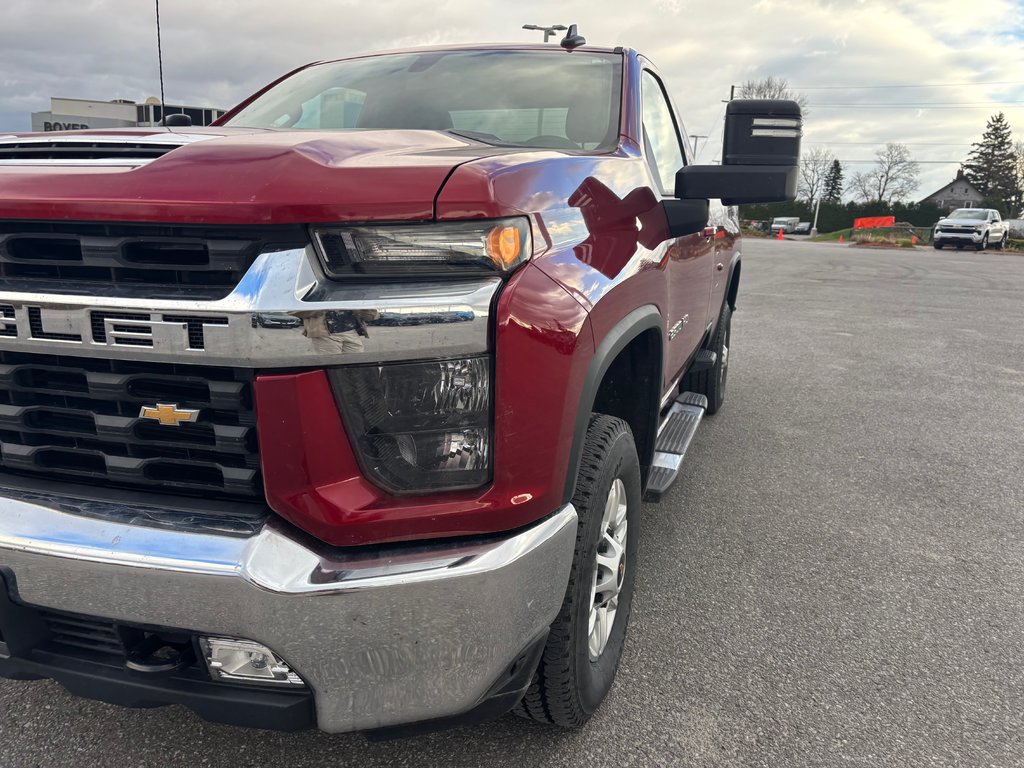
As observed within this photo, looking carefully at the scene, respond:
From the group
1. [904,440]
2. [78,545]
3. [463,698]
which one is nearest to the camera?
[78,545]

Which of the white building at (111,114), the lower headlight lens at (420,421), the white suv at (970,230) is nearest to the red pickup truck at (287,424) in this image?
the lower headlight lens at (420,421)

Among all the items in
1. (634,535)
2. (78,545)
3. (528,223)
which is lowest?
(634,535)

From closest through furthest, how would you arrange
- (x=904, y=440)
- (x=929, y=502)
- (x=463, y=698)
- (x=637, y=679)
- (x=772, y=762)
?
(x=463, y=698)
(x=772, y=762)
(x=637, y=679)
(x=929, y=502)
(x=904, y=440)

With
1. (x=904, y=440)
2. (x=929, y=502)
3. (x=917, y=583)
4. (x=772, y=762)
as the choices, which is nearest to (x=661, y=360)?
(x=772, y=762)

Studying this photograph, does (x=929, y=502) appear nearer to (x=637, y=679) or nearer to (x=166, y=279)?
(x=637, y=679)

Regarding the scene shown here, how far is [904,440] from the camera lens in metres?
4.77

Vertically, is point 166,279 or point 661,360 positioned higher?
point 166,279

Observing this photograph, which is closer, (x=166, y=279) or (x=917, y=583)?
(x=166, y=279)

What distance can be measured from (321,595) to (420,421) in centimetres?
37

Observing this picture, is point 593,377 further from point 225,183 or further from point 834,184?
point 834,184

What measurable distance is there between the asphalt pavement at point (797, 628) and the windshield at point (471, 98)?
1.72m

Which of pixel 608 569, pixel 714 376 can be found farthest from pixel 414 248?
pixel 714 376

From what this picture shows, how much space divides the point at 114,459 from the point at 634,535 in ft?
4.83

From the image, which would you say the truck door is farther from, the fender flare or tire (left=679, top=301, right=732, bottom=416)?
tire (left=679, top=301, right=732, bottom=416)
